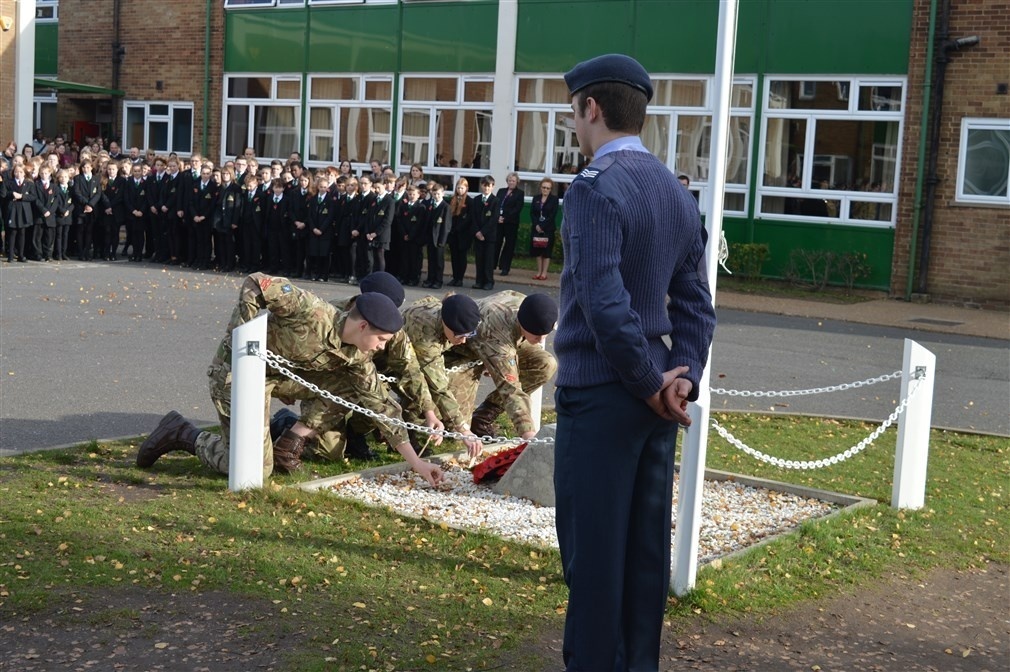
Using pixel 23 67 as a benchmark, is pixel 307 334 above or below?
below

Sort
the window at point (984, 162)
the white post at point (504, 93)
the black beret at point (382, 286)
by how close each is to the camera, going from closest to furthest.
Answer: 1. the black beret at point (382, 286)
2. the window at point (984, 162)
3. the white post at point (504, 93)

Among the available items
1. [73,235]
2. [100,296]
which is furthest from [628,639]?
[73,235]

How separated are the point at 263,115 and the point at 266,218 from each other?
10.00 m

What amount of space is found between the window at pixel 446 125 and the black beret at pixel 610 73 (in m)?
26.3

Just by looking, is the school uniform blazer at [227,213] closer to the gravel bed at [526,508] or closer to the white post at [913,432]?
the gravel bed at [526,508]

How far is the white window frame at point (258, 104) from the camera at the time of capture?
33719mm

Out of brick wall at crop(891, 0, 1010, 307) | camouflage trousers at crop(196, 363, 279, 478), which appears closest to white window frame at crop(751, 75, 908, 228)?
brick wall at crop(891, 0, 1010, 307)

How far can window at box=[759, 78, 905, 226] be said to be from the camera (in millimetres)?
24859

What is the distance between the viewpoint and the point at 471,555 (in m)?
6.96

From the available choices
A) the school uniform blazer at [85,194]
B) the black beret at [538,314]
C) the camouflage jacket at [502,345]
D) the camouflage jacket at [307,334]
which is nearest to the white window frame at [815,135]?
the school uniform blazer at [85,194]

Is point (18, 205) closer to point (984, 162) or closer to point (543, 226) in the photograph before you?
point (543, 226)

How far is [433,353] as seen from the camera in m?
9.27

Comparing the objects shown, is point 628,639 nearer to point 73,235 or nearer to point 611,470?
point 611,470

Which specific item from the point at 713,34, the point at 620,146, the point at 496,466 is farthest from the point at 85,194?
the point at 620,146
